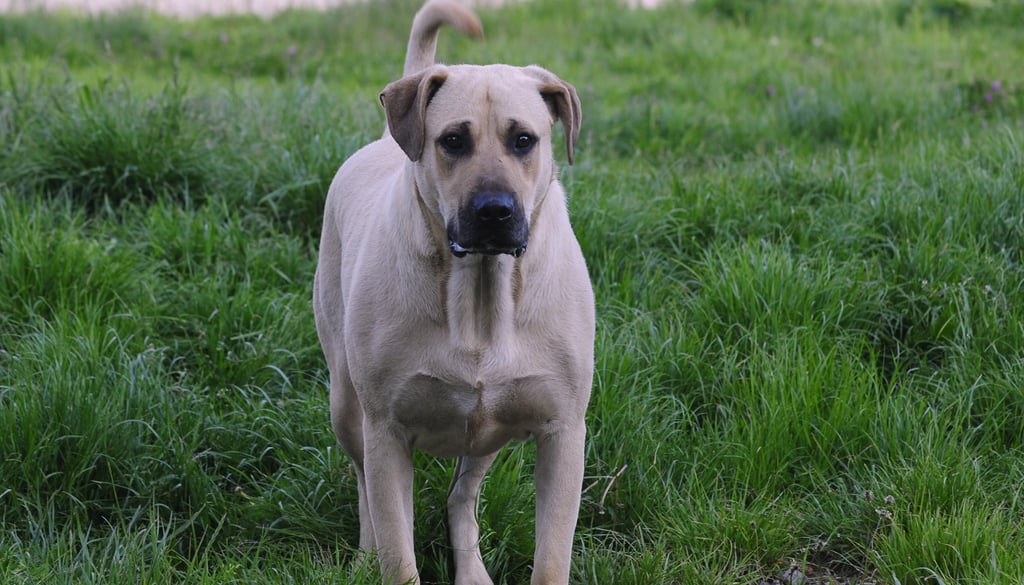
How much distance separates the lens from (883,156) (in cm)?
621

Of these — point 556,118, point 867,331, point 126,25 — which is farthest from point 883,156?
point 126,25

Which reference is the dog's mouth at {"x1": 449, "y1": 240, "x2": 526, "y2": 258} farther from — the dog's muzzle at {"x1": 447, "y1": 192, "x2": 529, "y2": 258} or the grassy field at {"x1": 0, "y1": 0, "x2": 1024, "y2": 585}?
the grassy field at {"x1": 0, "y1": 0, "x2": 1024, "y2": 585}

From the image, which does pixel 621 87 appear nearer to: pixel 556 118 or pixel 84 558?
pixel 556 118

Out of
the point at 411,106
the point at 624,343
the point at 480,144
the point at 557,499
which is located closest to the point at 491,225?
the point at 480,144

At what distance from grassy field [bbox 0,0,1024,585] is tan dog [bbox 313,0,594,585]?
328 mm

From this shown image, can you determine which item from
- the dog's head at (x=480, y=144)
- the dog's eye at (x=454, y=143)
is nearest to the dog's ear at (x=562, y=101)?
the dog's head at (x=480, y=144)

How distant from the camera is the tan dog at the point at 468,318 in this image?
3191mm

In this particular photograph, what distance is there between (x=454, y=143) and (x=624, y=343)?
1.55 meters

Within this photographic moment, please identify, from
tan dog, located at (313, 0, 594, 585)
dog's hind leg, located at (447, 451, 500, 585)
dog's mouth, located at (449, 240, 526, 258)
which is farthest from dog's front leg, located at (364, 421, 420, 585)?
dog's mouth, located at (449, 240, 526, 258)

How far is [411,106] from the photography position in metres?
3.27

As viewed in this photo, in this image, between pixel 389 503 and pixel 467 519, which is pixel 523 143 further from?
pixel 467 519

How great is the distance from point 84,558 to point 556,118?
180cm

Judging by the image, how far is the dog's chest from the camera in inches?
128

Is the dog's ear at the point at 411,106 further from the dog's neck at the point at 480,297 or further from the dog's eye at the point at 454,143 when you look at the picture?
the dog's neck at the point at 480,297
